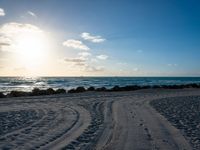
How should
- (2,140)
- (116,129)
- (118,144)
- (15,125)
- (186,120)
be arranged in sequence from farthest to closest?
1. (186,120)
2. (15,125)
3. (116,129)
4. (2,140)
5. (118,144)

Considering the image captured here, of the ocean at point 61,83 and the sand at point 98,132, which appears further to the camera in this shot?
the ocean at point 61,83

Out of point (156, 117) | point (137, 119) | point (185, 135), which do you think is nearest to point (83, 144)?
point (185, 135)

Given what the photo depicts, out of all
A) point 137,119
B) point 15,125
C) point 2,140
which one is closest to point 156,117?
point 137,119

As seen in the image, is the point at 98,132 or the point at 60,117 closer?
the point at 98,132

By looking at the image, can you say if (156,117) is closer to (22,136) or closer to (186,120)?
(186,120)

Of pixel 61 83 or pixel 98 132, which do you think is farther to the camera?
pixel 61 83

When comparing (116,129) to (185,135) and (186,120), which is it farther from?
(186,120)

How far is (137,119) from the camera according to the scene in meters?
10.7

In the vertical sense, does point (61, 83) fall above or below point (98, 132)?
above

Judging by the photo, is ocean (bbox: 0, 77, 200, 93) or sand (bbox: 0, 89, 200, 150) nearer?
sand (bbox: 0, 89, 200, 150)

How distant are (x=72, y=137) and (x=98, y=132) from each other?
0.96 m

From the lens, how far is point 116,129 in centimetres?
868

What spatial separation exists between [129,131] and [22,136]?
315cm

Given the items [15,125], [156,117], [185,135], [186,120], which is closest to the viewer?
[185,135]
